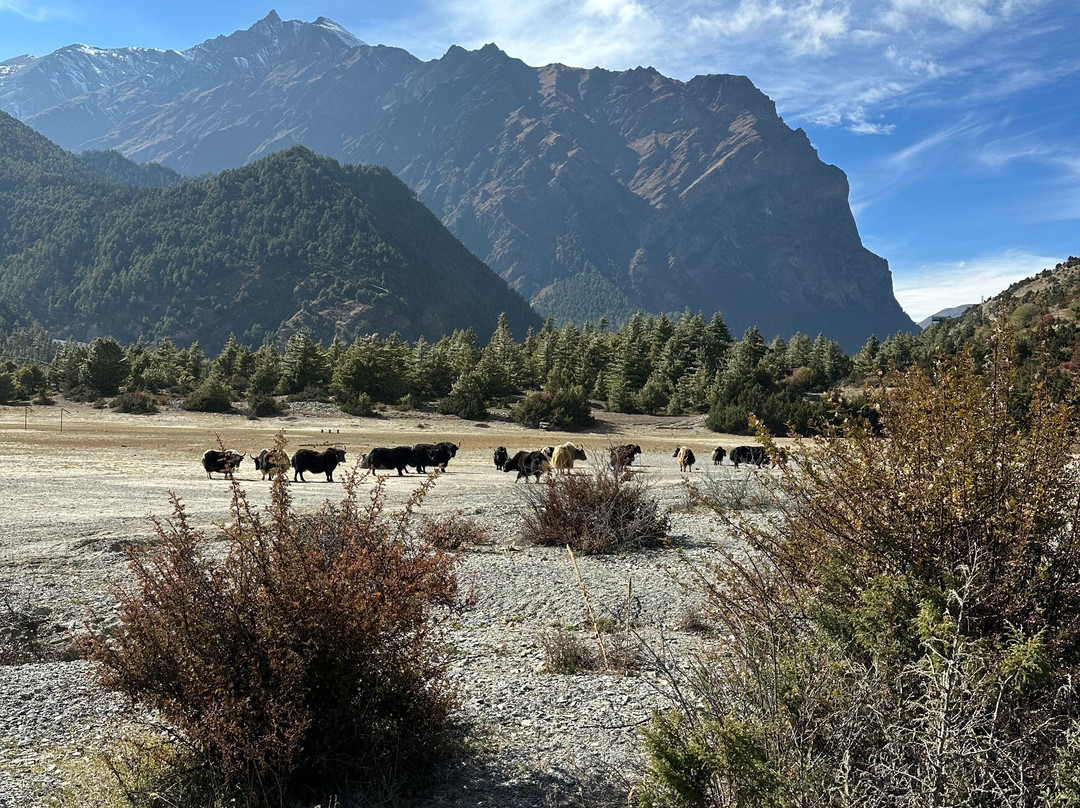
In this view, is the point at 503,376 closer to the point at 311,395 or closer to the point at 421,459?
the point at 311,395

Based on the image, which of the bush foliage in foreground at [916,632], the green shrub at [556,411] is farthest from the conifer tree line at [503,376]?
the bush foliage in foreground at [916,632]

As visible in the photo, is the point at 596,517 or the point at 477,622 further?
the point at 596,517

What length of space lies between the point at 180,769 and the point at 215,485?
672 inches

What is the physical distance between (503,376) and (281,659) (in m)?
52.6

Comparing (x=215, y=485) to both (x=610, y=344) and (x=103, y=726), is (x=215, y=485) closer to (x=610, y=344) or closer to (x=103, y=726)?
(x=103, y=726)

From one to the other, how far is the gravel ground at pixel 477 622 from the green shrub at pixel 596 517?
1.35 feet

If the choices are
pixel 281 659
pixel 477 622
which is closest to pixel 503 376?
pixel 477 622

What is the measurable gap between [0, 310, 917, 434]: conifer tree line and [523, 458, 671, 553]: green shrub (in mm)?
34389

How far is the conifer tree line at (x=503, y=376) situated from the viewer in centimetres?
5006

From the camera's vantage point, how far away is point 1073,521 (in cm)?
350

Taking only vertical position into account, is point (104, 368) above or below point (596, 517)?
above

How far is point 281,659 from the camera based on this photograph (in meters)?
3.91

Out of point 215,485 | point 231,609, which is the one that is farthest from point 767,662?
point 215,485

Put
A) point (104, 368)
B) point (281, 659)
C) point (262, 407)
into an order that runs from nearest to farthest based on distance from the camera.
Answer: point (281, 659) → point (262, 407) → point (104, 368)
